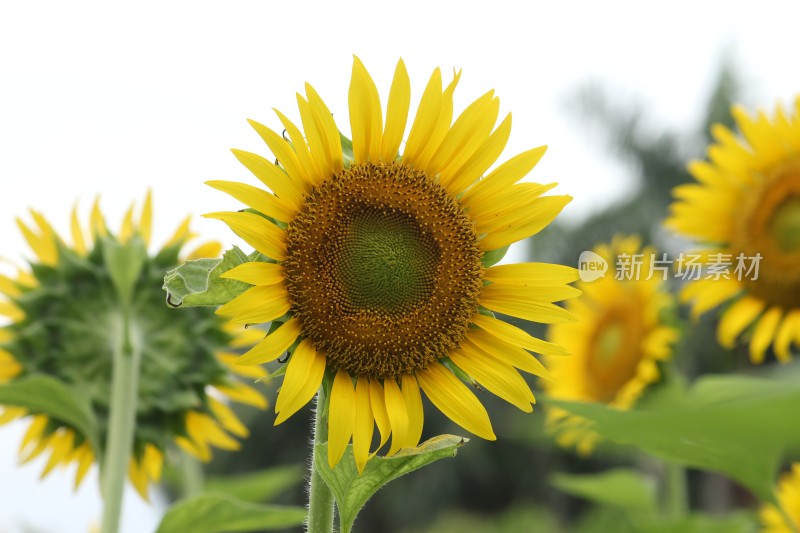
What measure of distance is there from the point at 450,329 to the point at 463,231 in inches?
5.6

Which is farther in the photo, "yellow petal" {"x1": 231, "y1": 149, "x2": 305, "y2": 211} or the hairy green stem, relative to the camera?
the hairy green stem

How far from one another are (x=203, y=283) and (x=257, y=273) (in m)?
0.08

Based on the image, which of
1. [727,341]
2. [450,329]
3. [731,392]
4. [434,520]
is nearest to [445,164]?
[450,329]

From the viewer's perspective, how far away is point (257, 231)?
1120 mm

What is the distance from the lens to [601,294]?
3.35 meters

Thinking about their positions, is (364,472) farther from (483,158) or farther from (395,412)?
(483,158)

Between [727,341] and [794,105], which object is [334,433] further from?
[794,105]

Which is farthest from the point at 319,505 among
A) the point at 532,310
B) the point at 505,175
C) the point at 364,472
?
the point at 505,175

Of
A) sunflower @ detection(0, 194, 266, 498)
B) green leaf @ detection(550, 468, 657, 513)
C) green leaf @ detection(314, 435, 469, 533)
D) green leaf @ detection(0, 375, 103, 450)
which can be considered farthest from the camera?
green leaf @ detection(550, 468, 657, 513)

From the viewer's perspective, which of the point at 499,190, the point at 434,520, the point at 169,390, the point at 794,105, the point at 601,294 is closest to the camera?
the point at 499,190

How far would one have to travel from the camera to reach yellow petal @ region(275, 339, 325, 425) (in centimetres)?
104

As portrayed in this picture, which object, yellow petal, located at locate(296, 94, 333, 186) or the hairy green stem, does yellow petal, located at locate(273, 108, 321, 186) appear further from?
the hairy green stem

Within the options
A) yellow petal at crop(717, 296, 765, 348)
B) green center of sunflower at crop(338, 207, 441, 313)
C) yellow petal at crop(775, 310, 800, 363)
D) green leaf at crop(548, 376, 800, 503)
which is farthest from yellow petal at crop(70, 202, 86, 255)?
yellow petal at crop(775, 310, 800, 363)

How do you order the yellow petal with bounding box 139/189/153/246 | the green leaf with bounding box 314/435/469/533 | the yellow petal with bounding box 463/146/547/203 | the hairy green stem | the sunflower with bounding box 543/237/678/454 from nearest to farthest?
the green leaf with bounding box 314/435/469/533
the yellow petal with bounding box 463/146/547/203
the yellow petal with bounding box 139/189/153/246
the hairy green stem
the sunflower with bounding box 543/237/678/454
